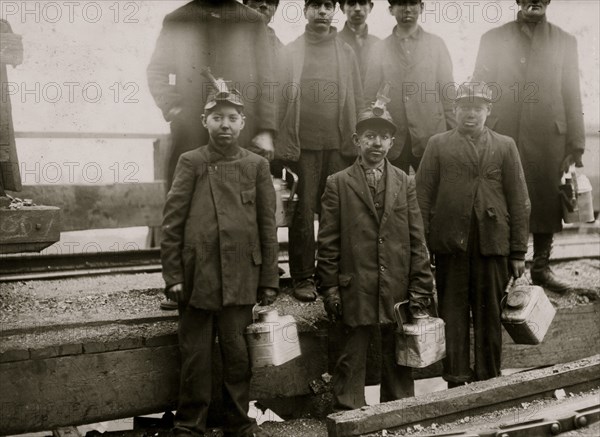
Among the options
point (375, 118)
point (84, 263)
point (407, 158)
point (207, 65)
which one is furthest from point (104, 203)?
point (375, 118)

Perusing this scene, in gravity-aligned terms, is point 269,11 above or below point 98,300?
above

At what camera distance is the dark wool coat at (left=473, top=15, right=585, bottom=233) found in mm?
5672

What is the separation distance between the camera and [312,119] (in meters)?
5.24

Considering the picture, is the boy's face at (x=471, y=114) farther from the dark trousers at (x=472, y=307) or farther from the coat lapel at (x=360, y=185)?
the coat lapel at (x=360, y=185)

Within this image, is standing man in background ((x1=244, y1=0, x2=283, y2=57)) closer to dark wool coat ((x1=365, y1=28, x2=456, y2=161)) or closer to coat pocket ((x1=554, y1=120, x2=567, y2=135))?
dark wool coat ((x1=365, y1=28, x2=456, y2=161))

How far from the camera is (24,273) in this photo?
243 inches

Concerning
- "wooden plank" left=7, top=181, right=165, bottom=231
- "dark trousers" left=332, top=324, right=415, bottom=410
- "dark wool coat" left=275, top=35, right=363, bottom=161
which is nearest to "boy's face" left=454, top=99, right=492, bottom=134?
"dark wool coat" left=275, top=35, right=363, bottom=161

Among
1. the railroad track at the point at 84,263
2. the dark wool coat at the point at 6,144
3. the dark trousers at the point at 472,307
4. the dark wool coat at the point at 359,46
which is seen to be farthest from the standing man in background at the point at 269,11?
the railroad track at the point at 84,263

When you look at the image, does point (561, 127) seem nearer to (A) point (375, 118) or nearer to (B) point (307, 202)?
(A) point (375, 118)

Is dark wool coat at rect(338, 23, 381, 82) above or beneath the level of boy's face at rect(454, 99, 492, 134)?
above

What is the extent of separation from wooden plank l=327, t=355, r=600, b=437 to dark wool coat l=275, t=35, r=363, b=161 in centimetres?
197

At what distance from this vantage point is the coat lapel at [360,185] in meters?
4.40

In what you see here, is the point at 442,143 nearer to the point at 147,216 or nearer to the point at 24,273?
the point at 24,273

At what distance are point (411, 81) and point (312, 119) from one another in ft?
2.82
